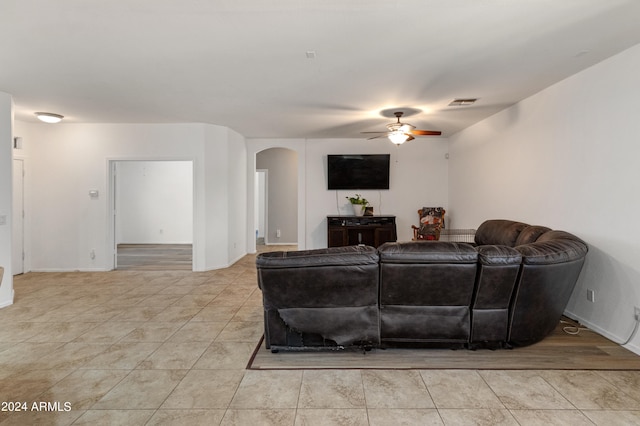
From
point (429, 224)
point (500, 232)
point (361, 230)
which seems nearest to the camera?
point (500, 232)

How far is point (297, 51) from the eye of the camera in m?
2.82

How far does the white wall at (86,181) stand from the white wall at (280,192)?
3.00 metres

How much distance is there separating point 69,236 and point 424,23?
6.48 m

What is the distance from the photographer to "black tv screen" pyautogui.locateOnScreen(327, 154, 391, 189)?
6.88 meters

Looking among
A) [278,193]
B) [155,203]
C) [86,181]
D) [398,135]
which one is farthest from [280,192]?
[398,135]

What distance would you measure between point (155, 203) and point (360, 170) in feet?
19.5

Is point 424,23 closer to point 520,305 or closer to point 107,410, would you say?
point 520,305

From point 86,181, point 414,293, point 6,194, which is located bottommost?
point 414,293

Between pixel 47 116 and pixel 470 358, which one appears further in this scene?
pixel 47 116

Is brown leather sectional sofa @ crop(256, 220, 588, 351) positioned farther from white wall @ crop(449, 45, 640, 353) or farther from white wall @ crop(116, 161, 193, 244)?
white wall @ crop(116, 161, 193, 244)

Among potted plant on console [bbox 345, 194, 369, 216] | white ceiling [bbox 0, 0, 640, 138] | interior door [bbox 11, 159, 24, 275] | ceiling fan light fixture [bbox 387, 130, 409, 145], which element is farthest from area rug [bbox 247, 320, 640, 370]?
interior door [bbox 11, 159, 24, 275]

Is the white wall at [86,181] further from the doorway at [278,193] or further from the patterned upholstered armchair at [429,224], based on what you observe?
the patterned upholstered armchair at [429,224]

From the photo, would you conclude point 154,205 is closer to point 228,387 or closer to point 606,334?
point 228,387

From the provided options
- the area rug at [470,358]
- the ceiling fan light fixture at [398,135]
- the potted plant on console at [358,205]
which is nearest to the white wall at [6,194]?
the area rug at [470,358]
